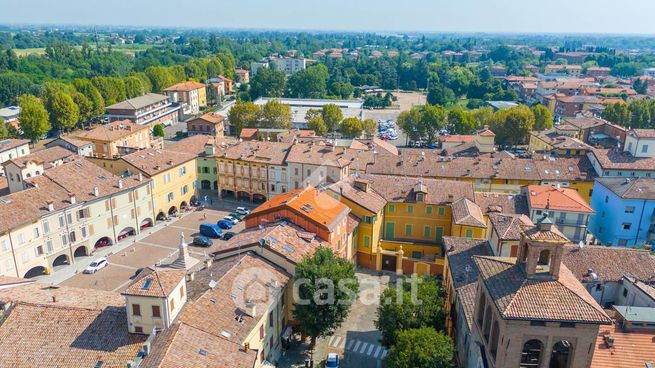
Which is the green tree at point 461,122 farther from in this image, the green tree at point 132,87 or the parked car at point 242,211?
the green tree at point 132,87

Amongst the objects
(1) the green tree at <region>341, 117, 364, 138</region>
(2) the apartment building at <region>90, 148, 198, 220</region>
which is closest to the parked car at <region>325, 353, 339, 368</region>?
(2) the apartment building at <region>90, 148, 198, 220</region>

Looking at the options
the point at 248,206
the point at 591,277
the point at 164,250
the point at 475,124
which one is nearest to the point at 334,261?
the point at 591,277

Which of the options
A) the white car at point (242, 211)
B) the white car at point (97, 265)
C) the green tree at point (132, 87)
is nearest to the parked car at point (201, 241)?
the white car at point (242, 211)

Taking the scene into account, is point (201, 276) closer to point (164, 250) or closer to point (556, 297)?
point (164, 250)

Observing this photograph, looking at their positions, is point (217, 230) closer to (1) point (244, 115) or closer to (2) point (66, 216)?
(2) point (66, 216)

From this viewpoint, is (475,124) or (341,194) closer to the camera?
(341,194)

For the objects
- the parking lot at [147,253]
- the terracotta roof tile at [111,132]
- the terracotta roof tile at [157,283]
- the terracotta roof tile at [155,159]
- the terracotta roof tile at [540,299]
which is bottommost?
the parking lot at [147,253]
